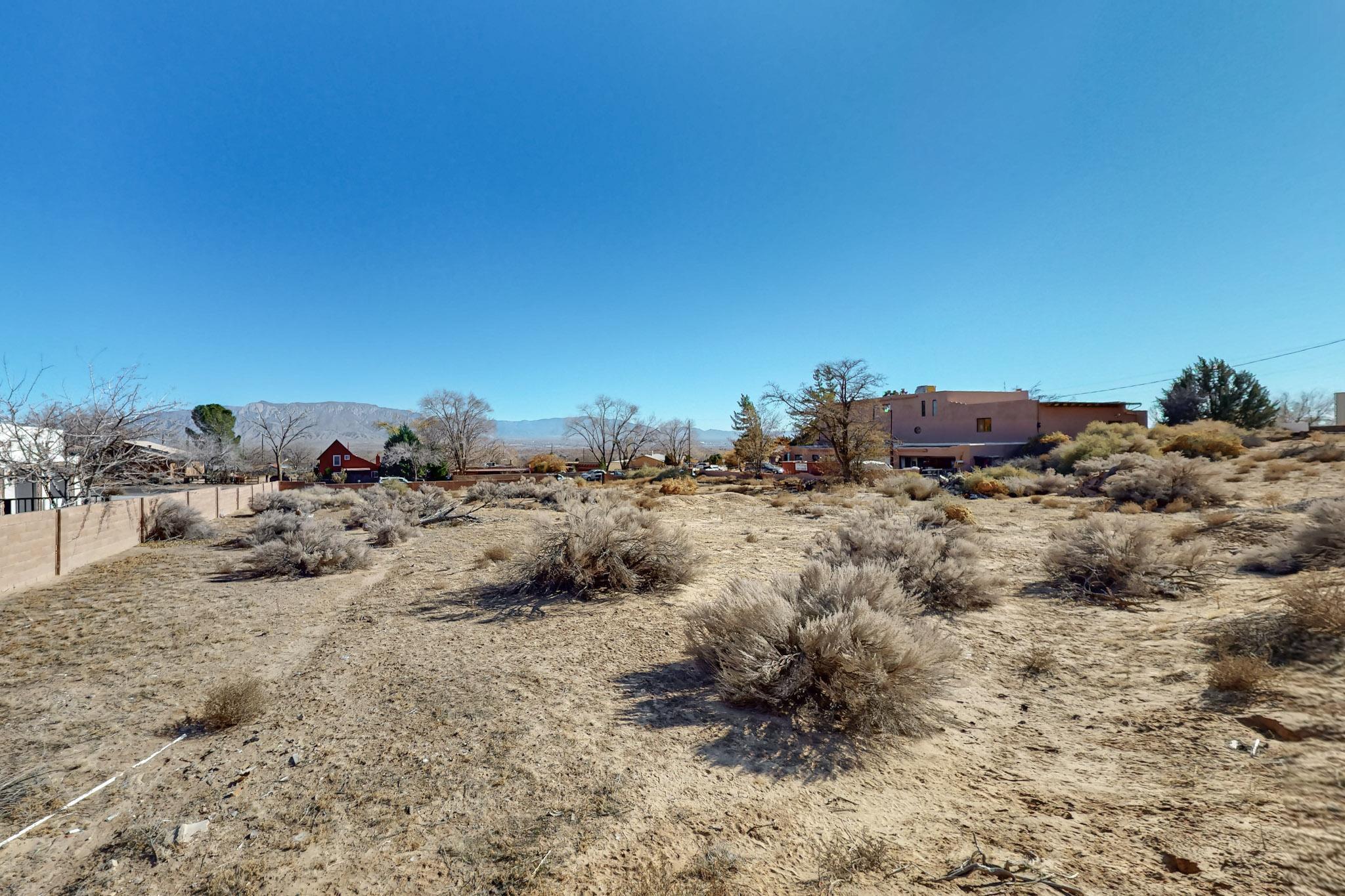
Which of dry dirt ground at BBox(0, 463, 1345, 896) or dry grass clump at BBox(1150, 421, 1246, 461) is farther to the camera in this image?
dry grass clump at BBox(1150, 421, 1246, 461)

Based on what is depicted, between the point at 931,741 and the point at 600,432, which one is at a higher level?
the point at 600,432

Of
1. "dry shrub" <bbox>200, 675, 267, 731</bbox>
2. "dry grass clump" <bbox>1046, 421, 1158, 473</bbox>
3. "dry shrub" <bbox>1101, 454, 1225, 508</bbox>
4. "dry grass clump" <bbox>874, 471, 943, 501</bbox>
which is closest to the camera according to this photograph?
"dry shrub" <bbox>200, 675, 267, 731</bbox>

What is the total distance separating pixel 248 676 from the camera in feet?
16.0

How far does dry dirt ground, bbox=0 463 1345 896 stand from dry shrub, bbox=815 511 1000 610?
56cm

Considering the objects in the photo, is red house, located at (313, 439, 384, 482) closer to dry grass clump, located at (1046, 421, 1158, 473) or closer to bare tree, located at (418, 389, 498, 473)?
bare tree, located at (418, 389, 498, 473)

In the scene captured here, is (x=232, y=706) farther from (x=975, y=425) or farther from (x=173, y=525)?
(x=975, y=425)

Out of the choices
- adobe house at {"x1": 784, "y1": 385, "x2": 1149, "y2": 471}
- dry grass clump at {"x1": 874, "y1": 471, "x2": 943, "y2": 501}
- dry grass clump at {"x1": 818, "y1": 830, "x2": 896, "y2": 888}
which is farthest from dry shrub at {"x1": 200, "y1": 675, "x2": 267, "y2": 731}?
adobe house at {"x1": 784, "y1": 385, "x2": 1149, "y2": 471}

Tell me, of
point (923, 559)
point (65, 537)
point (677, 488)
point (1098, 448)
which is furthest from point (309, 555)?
point (1098, 448)

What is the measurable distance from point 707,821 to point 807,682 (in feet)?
4.11

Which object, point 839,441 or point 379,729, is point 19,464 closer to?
point 379,729

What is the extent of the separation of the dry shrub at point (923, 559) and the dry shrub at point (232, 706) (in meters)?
5.55

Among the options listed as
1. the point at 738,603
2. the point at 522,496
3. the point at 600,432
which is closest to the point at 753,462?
the point at 600,432

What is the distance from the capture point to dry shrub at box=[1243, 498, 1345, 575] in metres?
5.89

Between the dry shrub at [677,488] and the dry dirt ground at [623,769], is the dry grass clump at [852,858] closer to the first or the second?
the dry dirt ground at [623,769]
